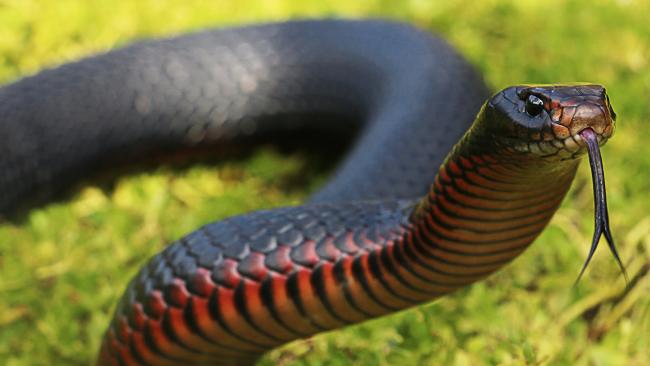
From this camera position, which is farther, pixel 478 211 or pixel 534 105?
pixel 478 211

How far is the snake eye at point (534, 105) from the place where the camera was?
1.66 meters

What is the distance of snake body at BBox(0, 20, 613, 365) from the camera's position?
1885 mm

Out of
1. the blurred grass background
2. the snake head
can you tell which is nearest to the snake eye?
the snake head

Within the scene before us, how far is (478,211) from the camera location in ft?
6.40

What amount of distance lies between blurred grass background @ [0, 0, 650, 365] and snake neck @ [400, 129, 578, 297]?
229 millimetres

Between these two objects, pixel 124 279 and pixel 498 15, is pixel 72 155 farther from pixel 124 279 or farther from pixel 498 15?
pixel 498 15

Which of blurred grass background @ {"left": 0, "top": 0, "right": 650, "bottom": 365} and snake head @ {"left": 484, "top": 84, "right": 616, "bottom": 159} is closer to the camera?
snake head @ {"left": 484, "top": 84, "right": 616, "bottom": 159}

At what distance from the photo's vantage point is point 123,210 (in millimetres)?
3414

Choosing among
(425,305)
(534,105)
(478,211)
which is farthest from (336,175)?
(534,105)

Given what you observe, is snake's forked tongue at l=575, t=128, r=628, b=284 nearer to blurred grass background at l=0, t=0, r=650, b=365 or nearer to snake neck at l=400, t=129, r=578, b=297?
snake neck at l=400, t=129, r=578, b=297

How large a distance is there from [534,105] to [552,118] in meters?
0.05

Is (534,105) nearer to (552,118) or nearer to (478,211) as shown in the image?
(552,118)

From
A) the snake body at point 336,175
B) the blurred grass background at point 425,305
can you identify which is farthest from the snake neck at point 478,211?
the blurred grass background at point 425,305

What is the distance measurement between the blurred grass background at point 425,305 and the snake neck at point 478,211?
0.75 feet
